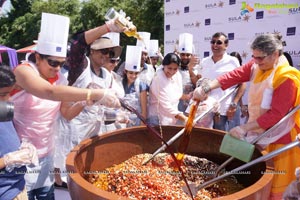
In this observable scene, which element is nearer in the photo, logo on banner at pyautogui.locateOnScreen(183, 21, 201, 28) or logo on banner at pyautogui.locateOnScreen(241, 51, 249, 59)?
logo on banner at pyautogui.locateOnScreen(241, 51, 249, 59)

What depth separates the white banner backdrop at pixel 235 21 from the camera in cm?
448

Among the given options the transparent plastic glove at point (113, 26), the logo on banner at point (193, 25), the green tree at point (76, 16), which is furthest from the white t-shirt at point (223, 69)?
the green tree at point (76, 16)

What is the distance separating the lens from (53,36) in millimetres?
1758

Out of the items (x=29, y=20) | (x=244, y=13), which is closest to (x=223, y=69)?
(x=244, y=13)

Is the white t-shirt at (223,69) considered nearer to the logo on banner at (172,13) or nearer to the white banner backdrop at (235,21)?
the white banner backdrop at (235,21)

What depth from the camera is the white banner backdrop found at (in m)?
4.48

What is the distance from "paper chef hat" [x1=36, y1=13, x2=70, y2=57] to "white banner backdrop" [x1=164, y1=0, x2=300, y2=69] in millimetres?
2963

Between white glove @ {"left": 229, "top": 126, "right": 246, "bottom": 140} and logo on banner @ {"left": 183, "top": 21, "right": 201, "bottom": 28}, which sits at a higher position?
logo on banner @ {"left": 183, "top": 21, "right": 201, "bottom": 28}

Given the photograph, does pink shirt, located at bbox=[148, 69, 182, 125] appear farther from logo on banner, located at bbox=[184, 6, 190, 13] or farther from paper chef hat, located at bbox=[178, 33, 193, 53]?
logo on banner, located at bbox=[184, 6, 190, 13]

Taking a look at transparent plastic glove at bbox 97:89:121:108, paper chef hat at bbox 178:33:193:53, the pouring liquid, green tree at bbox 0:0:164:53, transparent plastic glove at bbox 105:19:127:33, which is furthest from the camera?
green tree at bbox 0:0:164:53

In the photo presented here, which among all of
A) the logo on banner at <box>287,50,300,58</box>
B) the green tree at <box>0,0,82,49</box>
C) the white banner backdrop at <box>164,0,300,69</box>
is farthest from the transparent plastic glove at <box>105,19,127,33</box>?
the green tree at <box>0,0,82,49</box>

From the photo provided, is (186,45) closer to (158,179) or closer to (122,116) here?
(122,116)

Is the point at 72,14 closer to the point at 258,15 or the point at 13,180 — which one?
the point at 258,15

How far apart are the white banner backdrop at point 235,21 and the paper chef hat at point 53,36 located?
117 inches
